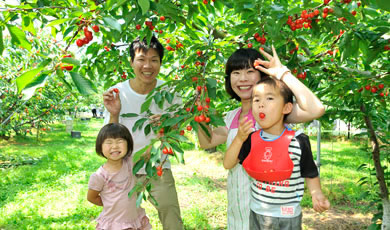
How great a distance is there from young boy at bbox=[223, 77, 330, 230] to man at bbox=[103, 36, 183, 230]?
1.02m

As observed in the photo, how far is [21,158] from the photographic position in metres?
7.48

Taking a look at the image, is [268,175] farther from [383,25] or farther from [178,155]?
[383,25]

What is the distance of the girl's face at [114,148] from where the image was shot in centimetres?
203

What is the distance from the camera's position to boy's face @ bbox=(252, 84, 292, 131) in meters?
1.32

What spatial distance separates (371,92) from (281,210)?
1.47 metres

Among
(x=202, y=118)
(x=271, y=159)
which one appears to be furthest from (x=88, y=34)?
(x=271, y=159)

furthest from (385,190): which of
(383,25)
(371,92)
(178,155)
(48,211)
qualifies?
(48,211)

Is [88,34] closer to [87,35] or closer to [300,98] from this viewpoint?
[87,35]

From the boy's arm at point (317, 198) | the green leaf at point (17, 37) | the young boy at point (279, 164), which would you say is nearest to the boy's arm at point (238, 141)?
the young boy at point (279, 164)

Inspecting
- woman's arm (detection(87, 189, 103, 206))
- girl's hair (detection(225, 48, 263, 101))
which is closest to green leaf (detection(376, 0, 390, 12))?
girl's hair (detection(225, 48, 263, 101))

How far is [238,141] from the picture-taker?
141 cm

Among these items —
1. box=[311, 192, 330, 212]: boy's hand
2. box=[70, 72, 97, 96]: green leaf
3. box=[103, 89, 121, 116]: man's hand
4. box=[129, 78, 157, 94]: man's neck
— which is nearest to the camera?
box=[70, 72, 97, 96]: green leaf

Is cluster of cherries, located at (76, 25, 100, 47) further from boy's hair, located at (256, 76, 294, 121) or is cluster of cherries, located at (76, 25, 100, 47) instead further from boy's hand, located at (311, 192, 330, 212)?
boy's hand, located at (311, 192, 330, 212)

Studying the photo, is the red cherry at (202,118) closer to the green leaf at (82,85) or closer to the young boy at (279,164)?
the young boy at (279,164)
